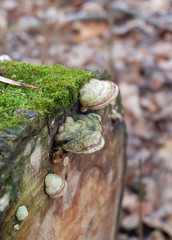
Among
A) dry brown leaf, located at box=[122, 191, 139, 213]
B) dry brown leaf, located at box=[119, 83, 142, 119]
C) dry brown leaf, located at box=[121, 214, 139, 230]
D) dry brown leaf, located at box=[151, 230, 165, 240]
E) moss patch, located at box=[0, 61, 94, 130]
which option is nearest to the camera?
moss patch, located at box=[0, 61, 94, 130]

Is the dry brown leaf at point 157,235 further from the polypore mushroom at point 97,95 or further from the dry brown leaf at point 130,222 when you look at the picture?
the polypore mushroom at point 97,95

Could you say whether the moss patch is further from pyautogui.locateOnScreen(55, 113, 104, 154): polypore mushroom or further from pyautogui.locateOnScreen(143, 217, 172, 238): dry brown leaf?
pyautogui.locateOnScreen(143, 217, 172, 238): dry brown leaf

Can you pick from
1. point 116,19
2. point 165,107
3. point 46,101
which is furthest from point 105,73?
point 116,19

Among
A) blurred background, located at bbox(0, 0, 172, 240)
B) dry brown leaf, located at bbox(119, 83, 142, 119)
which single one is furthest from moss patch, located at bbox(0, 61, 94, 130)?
dry brown leaf, located at bbox(119, 83, 142, 119)

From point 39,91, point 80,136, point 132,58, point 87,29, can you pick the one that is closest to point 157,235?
point 80,136

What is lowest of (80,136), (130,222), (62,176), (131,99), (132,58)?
(130,222)

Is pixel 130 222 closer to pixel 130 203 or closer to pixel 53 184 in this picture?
pixel 130 203

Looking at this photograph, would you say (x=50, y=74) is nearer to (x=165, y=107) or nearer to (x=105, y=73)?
(x=105, y=73)
